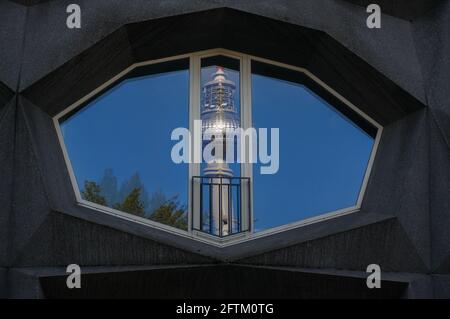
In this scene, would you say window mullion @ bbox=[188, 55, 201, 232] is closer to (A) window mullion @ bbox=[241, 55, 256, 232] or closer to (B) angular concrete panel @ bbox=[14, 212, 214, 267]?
(A) window mullion @ bbox=[241, 55, 256, 232]

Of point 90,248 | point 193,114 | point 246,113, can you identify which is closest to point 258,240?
point 246,113

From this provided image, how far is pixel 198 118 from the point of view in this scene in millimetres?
6840

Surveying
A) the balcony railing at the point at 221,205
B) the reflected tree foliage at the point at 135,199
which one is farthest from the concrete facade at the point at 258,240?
the balcony railing at the point at 221,205

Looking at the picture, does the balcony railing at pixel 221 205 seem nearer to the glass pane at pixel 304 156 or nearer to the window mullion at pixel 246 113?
the window mullion at pixel 246 113

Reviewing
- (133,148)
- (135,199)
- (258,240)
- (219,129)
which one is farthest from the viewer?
(219,129)

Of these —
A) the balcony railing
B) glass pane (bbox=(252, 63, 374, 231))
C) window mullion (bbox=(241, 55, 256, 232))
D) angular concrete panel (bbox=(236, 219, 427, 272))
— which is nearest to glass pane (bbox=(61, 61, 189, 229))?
the balcony railing

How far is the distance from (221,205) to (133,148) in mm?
964

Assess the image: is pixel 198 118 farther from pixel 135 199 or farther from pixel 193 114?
pixel 135 199

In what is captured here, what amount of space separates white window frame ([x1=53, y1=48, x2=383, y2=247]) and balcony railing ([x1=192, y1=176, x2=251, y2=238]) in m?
0.04

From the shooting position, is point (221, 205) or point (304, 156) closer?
point (221, 205)

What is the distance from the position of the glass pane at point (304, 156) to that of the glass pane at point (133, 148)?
2.43ft

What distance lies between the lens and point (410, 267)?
20.6ft

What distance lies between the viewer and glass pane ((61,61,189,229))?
21.6ft
